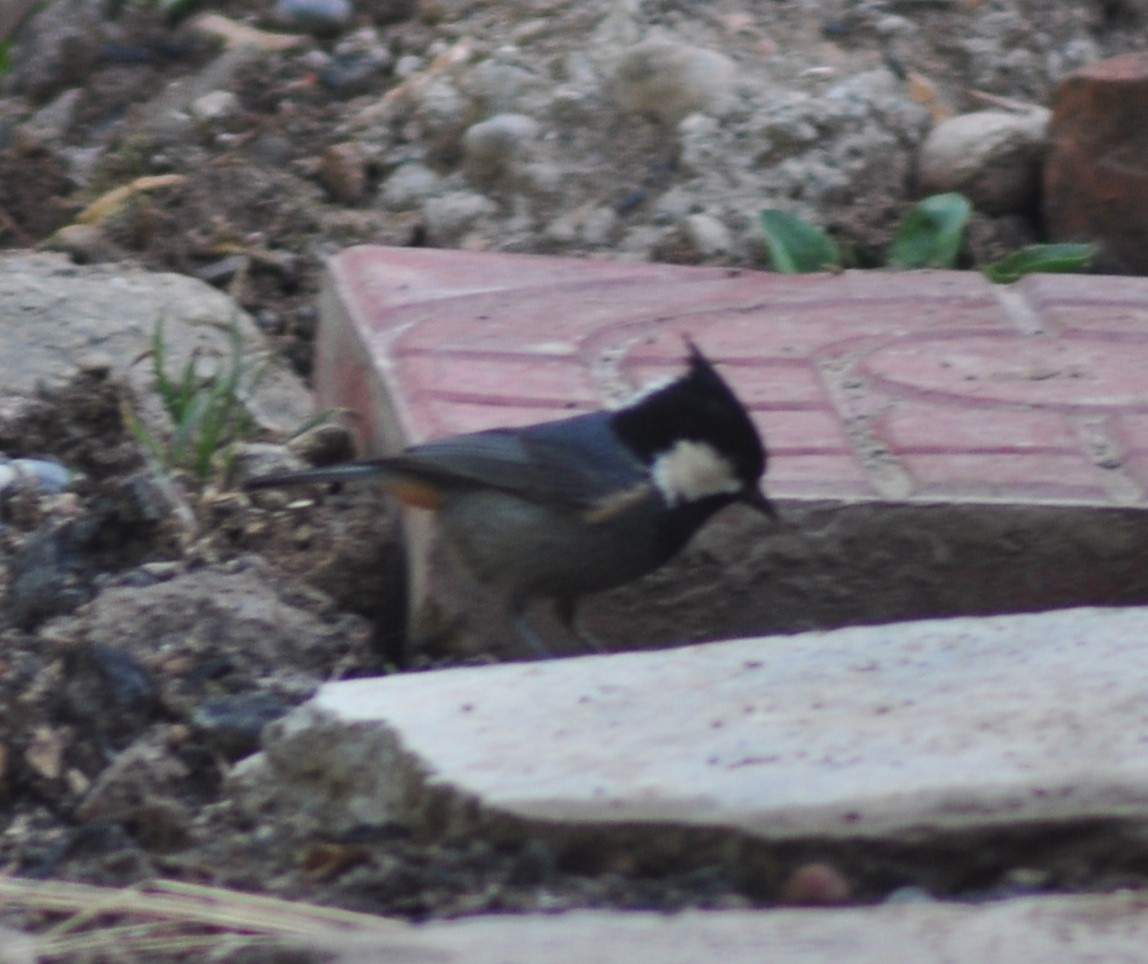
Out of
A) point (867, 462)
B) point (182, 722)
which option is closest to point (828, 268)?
point (867, 462)

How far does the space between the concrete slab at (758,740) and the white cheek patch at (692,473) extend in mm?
391

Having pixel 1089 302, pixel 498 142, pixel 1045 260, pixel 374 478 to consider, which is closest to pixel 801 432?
pixel 374 478

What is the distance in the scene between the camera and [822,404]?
332 centimetres

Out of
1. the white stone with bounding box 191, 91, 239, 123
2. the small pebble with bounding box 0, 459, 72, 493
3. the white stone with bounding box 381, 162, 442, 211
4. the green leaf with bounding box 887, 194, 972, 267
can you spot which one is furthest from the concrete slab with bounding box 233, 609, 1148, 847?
the white stone with bounding box 191, 91, 239, 123

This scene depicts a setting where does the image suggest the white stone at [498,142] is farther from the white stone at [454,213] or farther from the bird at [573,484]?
the bird at [573,484]

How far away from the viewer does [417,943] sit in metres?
1.82

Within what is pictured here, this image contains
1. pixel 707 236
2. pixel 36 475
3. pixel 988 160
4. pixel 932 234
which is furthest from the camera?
pixel 988 160

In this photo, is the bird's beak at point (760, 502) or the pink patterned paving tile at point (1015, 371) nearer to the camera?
the bird's beak at point (760, 502)

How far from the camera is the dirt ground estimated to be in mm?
2033

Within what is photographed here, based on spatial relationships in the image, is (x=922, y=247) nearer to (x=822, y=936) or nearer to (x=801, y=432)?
(x=801, y=432)

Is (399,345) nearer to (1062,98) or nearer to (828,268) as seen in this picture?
(828,268)

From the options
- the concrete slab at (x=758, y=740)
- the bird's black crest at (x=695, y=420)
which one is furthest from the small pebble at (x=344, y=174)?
the concrete slab at (x=758, y=740)

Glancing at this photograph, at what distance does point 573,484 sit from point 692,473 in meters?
0.20

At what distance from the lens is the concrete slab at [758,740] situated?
1.99 metres
